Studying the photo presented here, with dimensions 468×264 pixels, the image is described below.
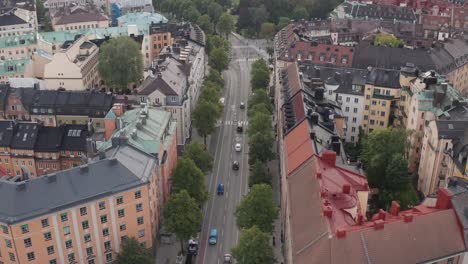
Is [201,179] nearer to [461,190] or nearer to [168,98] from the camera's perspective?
[168,98]

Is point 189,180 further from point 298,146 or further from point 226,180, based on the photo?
point 298,146

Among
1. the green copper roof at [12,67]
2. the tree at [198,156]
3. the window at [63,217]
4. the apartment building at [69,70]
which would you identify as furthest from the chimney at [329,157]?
the green copper roof at [12,67]

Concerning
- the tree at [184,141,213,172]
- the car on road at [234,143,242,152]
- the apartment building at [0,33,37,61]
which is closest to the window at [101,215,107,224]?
the tree at [184,141,213,172]

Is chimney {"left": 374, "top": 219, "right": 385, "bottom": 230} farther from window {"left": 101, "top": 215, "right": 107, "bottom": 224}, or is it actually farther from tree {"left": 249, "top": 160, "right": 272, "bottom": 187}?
window {"left": 101, "top": 215, "right": 107, "bottom": 224}

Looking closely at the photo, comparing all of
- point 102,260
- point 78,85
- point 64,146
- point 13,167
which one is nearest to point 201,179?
point 102,260

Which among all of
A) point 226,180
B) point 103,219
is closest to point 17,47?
point 226,180

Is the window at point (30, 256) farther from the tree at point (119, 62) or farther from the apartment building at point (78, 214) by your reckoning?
the tree at point (119, 62)
